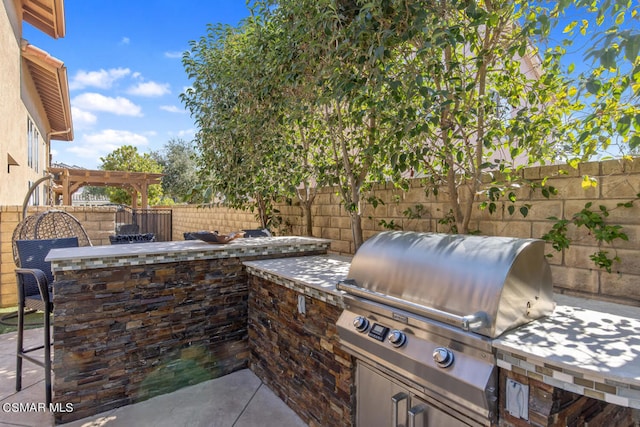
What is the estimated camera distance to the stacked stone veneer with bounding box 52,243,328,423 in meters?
2.91

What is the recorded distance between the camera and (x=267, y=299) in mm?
3434

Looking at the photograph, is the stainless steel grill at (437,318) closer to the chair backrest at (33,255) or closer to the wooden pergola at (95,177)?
the chair backrest at (33,255)

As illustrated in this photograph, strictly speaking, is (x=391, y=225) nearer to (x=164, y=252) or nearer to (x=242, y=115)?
(x=164, y=252)

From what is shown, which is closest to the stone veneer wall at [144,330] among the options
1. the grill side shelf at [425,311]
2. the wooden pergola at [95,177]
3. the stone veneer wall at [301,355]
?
the stone veneer wall at [301,355]

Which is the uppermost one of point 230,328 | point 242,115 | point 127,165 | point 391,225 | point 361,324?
point 127,165

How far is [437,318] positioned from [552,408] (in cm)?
55

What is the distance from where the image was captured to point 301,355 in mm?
2963

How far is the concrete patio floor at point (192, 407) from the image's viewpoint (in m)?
2.92

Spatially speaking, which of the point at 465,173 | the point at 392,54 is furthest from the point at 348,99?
the point at 465,173

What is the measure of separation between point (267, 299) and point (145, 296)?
109cm

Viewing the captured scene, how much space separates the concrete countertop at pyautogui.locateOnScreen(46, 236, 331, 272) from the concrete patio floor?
1255mm

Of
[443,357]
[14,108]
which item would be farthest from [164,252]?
[14,108]

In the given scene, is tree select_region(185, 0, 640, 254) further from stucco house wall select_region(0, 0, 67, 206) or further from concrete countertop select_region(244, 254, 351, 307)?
stucco house wall select_region(0, 0, 67, 206)

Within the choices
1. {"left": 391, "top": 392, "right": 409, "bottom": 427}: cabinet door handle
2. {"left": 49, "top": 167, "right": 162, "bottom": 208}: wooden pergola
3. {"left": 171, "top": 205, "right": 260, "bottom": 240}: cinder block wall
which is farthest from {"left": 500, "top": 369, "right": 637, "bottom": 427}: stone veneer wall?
{"left": 49, "top": 167, "right": 162, "bottom": 208}: wooden pergola
